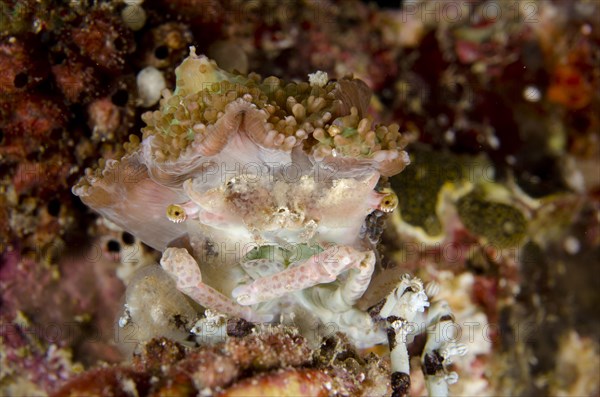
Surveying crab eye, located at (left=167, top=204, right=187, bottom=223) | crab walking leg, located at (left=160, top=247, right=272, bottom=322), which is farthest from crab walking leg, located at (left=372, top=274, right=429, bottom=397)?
crab eye, located at (left=167, top=204, right=187, bottom=223)

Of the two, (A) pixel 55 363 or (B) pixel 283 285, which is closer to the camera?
(B) pixel 283 285

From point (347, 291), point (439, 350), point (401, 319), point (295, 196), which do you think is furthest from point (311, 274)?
point (439, 350)

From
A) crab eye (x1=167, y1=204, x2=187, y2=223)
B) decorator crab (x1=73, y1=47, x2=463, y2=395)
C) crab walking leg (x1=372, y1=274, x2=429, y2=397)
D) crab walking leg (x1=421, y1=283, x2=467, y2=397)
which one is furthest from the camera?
crab walking leg (x1=421, y1=283, x2=467, y2=397)

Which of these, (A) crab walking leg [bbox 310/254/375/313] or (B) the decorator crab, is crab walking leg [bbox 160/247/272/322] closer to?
(B) the decorator crab

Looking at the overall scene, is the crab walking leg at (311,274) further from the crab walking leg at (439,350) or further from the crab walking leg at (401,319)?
the crab walking leg at (439,350)

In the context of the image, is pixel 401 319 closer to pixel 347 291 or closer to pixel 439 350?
pixel 347 291

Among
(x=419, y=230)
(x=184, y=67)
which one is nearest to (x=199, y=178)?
(x=184, y=67)

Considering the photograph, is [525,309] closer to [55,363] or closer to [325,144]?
[325,144]
